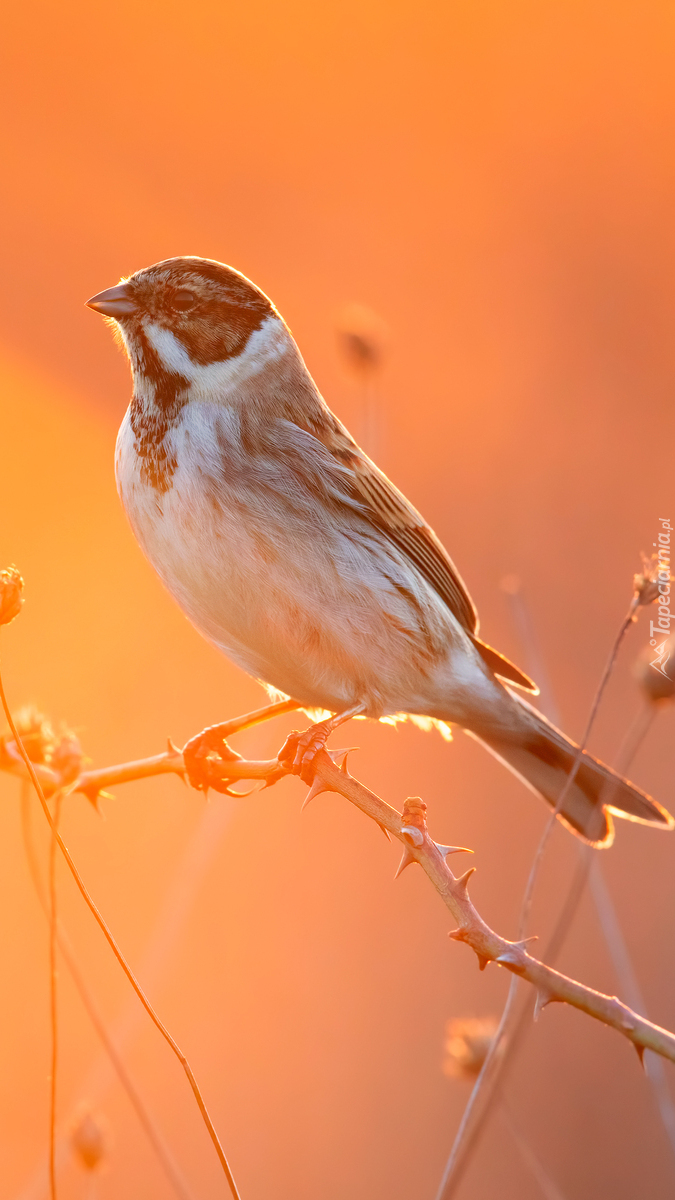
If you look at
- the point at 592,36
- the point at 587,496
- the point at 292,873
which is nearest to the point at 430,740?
the point at 292,873

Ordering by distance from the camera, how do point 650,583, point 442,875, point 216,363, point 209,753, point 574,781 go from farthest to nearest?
point 574,781, point 209,753, point 216,363, point 650,583, point 442,875

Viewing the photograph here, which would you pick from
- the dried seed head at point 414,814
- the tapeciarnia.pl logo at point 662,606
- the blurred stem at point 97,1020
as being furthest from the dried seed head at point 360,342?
the blurred stem at point 97,1020

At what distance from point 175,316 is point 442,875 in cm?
150

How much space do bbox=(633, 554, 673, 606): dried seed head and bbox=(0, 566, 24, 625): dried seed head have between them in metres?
0.96

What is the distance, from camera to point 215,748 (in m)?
2.44

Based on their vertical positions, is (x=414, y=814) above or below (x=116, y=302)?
below

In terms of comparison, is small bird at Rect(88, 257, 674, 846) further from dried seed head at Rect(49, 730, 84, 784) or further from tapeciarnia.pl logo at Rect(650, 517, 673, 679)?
dried seed head at Rect(49, 730, 84, 784)

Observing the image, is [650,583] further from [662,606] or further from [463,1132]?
[463,1132]

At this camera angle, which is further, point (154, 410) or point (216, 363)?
point (216, 363)

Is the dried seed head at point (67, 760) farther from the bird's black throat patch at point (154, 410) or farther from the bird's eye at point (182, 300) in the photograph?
the bird's eye at point (182, 300)

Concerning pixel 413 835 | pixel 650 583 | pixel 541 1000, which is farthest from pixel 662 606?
pixel 541 1000

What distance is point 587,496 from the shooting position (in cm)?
475

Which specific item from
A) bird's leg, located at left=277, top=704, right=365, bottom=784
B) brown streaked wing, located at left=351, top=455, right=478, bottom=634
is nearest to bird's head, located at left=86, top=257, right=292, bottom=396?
brown streaked wing, located at left=351, top=455, right=478, bottom=634

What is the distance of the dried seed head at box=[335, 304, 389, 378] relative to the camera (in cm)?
281
